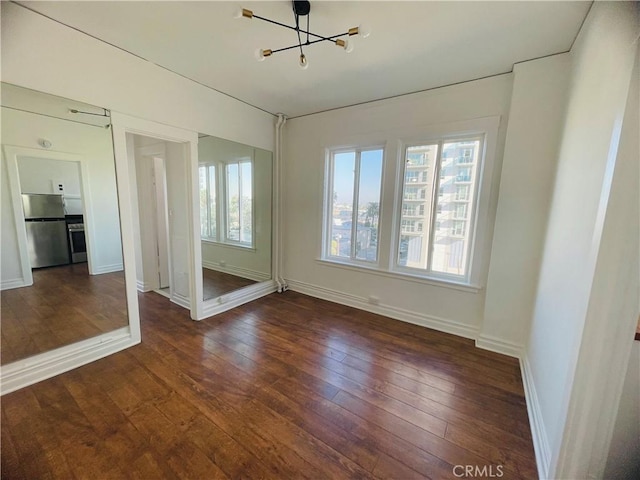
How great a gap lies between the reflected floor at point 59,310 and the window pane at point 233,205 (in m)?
1.58

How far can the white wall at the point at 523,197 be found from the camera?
209 cm

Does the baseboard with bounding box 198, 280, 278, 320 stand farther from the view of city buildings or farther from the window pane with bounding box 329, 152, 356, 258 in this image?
the view of city buildings

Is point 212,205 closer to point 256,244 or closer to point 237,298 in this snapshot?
point 256,244

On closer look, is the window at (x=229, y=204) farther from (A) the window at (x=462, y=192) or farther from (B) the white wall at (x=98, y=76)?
(A) the window at (x=462, y=192)

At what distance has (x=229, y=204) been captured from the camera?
12.1 feet

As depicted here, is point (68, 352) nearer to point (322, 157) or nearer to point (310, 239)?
point (310, 239)

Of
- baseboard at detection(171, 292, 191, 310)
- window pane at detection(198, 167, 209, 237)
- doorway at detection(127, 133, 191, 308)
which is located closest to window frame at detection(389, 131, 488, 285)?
window pane at detection(198, 167, 209, 237)

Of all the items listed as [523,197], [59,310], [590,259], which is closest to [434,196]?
[523,197]

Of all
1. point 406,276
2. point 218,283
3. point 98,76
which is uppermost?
point 98,76

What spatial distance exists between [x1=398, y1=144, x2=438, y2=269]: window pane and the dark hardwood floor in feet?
3.36

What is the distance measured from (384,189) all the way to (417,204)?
17.3 inches

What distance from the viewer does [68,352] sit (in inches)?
81.8

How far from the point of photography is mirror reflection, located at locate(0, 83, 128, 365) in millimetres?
1860
